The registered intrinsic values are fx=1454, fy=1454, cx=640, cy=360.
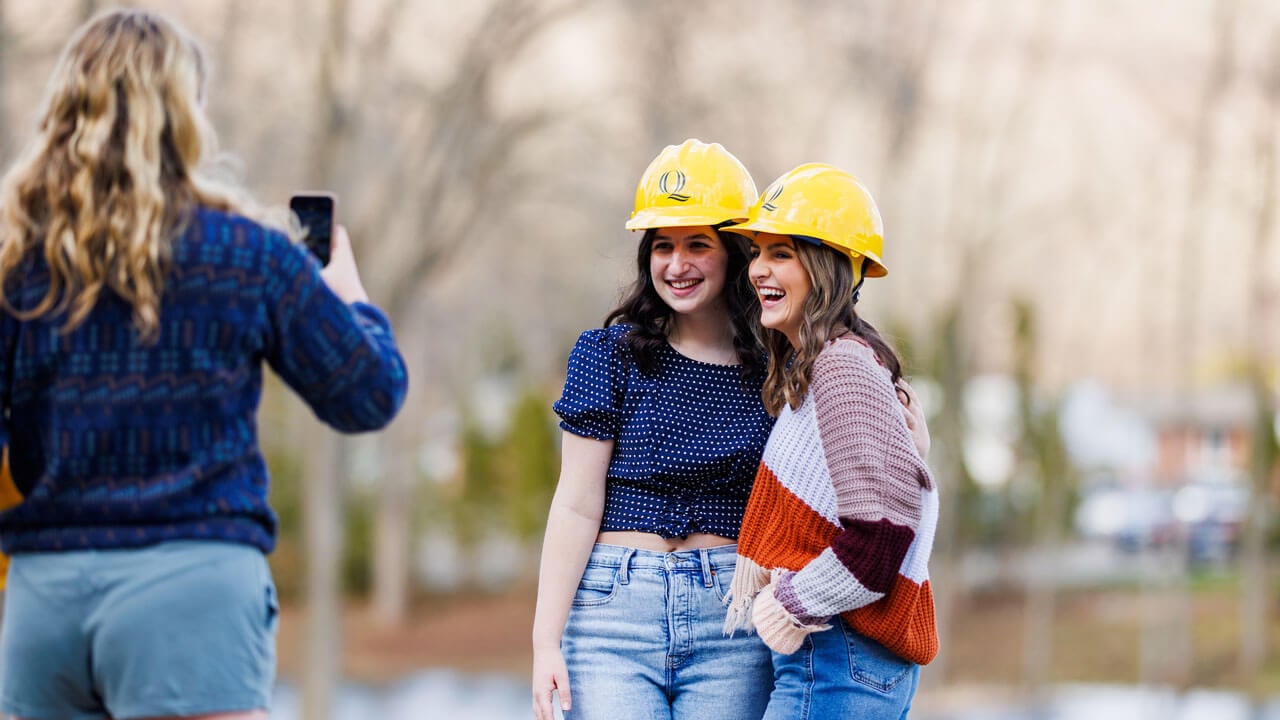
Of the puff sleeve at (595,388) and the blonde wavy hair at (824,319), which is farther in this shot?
the puff sleeve at (595,388)

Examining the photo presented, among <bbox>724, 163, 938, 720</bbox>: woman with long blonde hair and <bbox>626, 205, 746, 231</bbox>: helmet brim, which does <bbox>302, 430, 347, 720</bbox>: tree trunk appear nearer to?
<bbox>626, 205, 746, 231</bbox>: helmet brim

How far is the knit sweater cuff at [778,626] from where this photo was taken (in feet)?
9.43

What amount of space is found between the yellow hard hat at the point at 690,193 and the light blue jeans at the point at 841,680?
932 millimetres

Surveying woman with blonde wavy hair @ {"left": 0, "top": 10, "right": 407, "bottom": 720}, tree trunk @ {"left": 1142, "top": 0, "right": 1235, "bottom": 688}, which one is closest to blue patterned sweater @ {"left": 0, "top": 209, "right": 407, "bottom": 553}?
woman with blonde wavy hair @ {"left": 0, "top": 10, "right": 407, "bottom": 720}

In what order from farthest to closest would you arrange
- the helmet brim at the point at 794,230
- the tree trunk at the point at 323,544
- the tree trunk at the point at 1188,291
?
the tree trunk at the point at 1188,291 < the tree trunk at the point at 323,544 < the helmet brim at the point at 794,230

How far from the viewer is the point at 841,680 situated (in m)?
2.89

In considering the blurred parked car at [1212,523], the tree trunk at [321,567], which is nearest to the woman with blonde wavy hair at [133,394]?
the tree trunk at [321,567]

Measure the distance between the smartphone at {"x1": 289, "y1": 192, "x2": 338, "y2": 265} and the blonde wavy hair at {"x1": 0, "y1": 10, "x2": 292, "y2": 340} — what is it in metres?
0.24

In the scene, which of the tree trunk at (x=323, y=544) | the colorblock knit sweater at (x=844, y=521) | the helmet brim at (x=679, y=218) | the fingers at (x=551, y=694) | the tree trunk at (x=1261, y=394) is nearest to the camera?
the colorblock knit sweater at (x=844, y=521)

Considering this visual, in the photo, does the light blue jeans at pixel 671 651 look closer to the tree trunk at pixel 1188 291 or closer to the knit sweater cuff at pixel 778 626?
the knit sweater cuff at pixel 778 626

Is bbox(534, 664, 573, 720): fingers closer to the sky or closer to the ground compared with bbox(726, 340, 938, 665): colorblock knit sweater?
closer to the ground

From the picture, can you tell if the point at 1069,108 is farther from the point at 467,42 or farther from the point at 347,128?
the point at 347,128

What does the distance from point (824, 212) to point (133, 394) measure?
1.40m

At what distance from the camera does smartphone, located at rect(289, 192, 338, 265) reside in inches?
107
